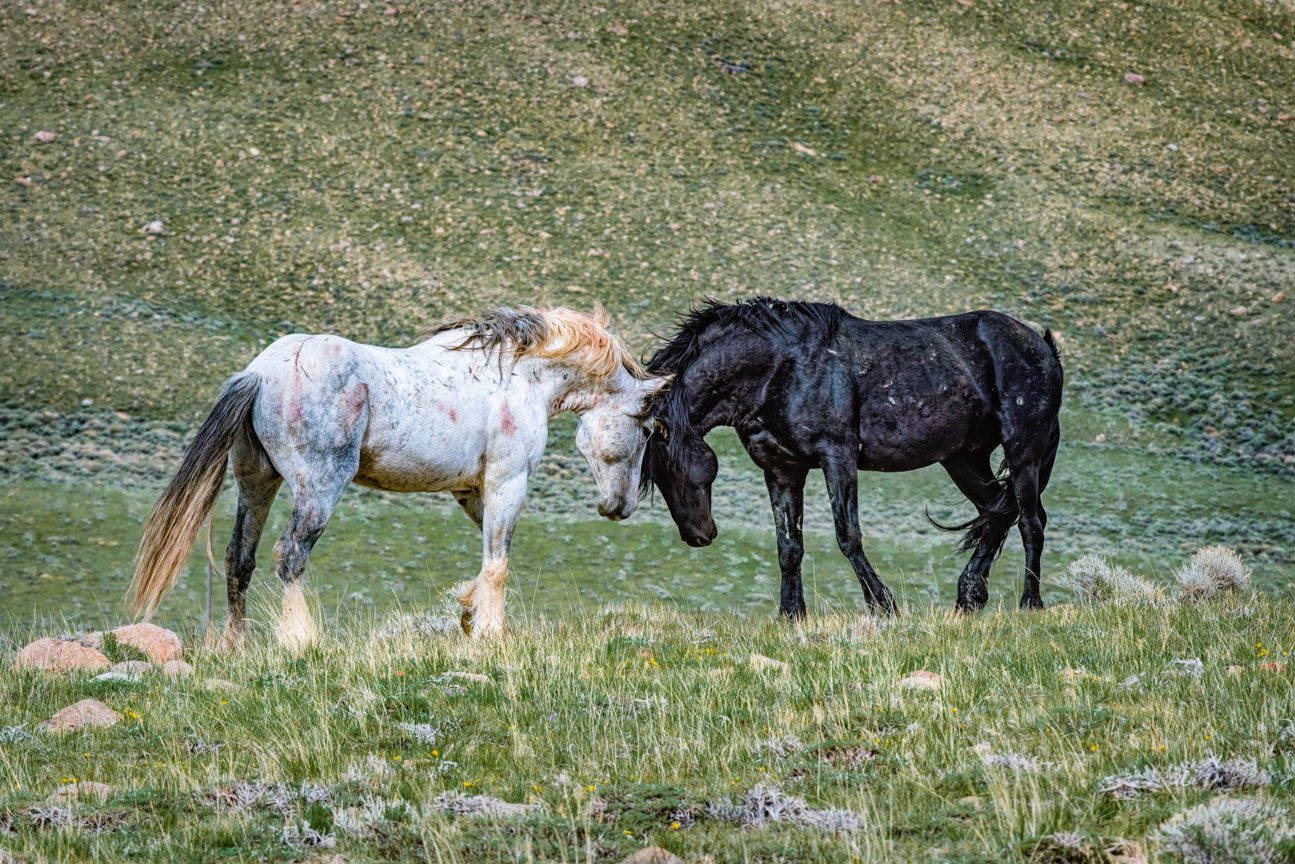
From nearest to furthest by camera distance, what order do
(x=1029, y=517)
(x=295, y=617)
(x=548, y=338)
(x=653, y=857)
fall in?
(x=653, y=857)
(x=295, y=617)
(x=548, y=338)
(x=1029, y=517)

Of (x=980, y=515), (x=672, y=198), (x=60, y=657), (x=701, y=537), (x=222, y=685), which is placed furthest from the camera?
(x=672, y=198)

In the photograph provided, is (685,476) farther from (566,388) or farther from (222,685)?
(222,685)

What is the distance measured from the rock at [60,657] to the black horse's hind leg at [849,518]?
527 centimetres

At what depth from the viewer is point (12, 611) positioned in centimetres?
1385

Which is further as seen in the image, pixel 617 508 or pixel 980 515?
pixel 980 515

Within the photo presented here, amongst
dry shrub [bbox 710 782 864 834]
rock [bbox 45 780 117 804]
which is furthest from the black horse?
rock [bbox 45 780 117 804]

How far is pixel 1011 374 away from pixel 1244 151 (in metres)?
27.3

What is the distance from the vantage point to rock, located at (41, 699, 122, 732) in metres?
5.86

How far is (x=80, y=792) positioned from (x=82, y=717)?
131 cm

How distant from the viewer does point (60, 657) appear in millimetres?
7586

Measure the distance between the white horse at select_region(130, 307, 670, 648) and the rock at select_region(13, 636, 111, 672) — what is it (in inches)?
15.5

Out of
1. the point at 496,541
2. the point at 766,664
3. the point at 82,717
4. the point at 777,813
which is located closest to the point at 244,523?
the point at 496,541

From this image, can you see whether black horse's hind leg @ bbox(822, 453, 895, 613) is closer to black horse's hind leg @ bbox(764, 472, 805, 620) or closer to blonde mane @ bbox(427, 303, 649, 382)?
black horse's hind leg @ bbox(764, 472, 805, 620)

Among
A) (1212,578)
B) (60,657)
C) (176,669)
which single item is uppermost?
(1212,578)
